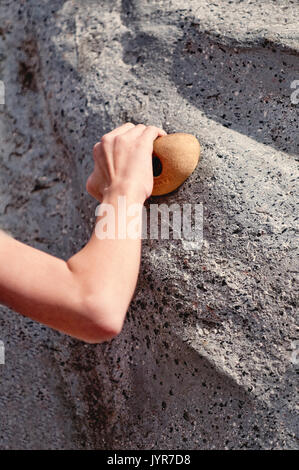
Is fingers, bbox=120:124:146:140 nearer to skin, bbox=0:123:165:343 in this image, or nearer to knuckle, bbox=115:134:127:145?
knuckle, bbox=115:134:127:145

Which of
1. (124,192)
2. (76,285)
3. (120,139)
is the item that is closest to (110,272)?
(76,285)

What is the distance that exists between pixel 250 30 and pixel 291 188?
404 mm

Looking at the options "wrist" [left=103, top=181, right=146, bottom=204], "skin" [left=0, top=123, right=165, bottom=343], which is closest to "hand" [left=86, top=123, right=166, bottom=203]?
"wrist" [left=103, top=181, right=146, bottom=204]

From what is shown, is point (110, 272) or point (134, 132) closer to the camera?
point (110, 272)

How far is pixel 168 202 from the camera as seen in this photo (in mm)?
1217

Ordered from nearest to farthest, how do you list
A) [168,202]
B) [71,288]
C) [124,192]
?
[71,288] → [124,192] → [168,202]

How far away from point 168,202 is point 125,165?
225 mm

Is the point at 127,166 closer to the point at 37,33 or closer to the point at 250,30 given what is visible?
the point at 250,30

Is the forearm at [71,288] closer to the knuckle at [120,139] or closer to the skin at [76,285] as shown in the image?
the skin at [76,285]

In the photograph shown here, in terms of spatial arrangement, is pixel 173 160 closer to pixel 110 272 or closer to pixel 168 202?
pixel 168 202

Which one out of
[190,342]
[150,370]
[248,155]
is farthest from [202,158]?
[150,370]

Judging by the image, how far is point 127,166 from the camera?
1018 mm

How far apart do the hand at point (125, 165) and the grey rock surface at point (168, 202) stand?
18cm

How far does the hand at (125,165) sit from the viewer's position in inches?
39.1
